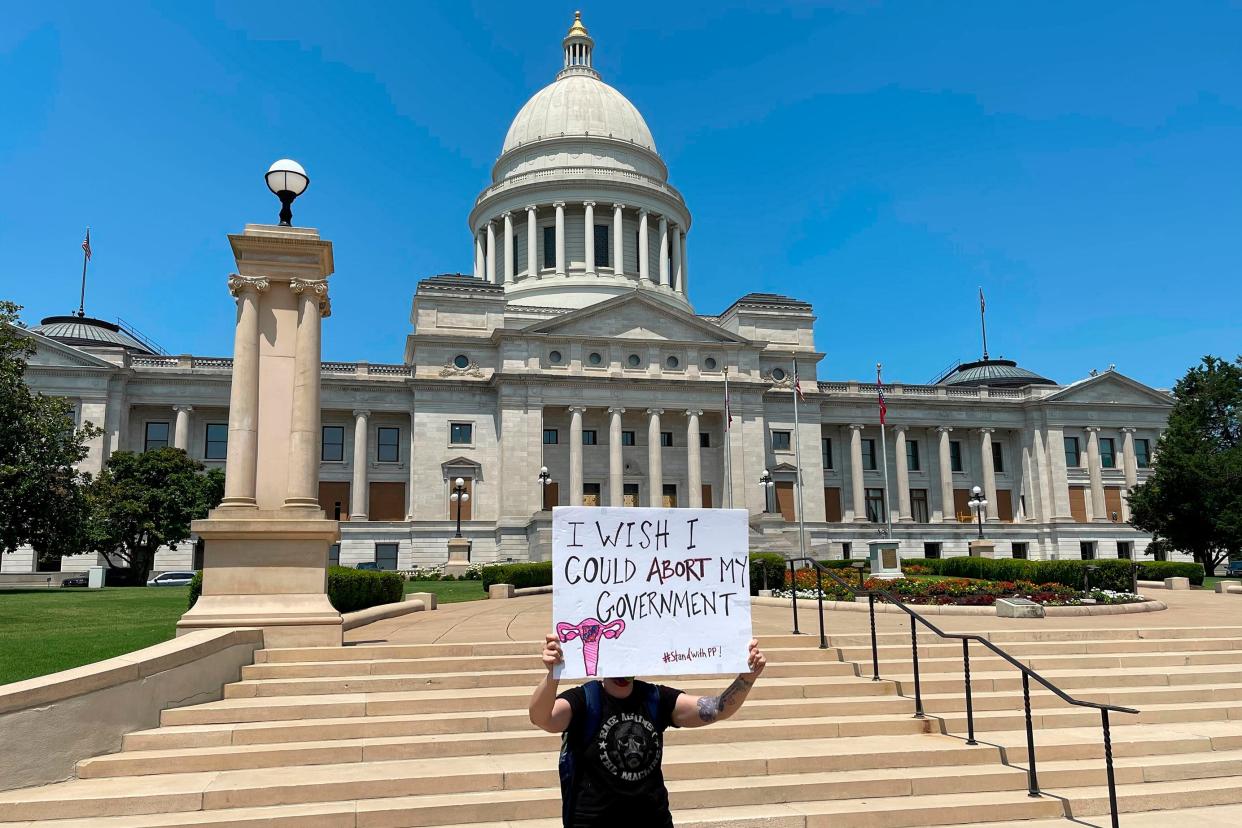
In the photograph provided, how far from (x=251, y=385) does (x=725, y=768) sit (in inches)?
353

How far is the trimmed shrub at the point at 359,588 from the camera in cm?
1883

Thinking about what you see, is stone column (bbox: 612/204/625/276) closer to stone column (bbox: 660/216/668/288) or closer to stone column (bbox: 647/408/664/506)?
stone column (bbox: 660/216/668/288)

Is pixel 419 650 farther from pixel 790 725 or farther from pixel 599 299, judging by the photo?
pixel 599 299

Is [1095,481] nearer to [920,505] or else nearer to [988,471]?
[988,471]

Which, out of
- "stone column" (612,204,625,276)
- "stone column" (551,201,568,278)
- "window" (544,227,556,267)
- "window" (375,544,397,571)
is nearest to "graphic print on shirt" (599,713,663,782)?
"window" (375,544,397,571)

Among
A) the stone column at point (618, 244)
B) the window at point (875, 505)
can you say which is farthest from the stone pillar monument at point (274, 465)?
the window at point (875, 505)

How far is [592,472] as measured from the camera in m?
60.8

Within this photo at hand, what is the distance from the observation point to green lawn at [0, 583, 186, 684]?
11352 mm

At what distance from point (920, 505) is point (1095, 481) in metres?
13.0

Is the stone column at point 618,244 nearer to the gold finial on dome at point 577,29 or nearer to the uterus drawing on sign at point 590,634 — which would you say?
the gold finial on dome at point 577,29

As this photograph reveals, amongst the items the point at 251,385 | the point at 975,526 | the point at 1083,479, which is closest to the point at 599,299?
the point at 975,526

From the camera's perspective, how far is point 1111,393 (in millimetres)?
71562

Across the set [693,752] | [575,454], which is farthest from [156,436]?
[693,752]

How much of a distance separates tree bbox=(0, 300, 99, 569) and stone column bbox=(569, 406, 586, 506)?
1099 inches
